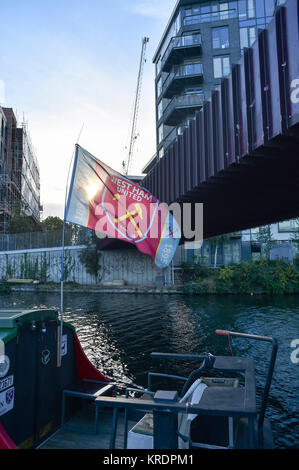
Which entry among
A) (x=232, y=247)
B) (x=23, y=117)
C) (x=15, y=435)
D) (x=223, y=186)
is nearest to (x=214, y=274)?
(x=232, y=247)

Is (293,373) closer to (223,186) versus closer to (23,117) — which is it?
(223,186)

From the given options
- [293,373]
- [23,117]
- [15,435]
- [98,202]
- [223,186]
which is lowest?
[293,373]

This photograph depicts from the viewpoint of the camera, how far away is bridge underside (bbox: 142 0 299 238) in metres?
8.34

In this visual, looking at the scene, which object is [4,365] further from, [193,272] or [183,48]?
[183,48]

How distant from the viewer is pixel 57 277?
162ft

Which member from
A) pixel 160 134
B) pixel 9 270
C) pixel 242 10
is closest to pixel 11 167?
pixel 9 270

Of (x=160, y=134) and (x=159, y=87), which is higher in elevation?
(x=159, y=87)

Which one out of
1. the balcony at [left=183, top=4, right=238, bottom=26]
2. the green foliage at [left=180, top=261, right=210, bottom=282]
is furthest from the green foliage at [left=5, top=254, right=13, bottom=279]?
the balcony at [left=183, top=4, right=238, bottom=26]

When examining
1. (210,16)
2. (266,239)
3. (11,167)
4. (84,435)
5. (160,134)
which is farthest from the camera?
(11,167)

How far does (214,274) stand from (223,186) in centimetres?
2998

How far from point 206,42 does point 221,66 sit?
15.4ft

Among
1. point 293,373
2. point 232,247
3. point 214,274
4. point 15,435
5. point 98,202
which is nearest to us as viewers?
point 15,435

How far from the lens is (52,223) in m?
102

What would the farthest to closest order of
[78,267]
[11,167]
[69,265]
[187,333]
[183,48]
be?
1. [11,167]
2. [183,48]
3. [69,265]
4. [78,267]
5. [187,333]
